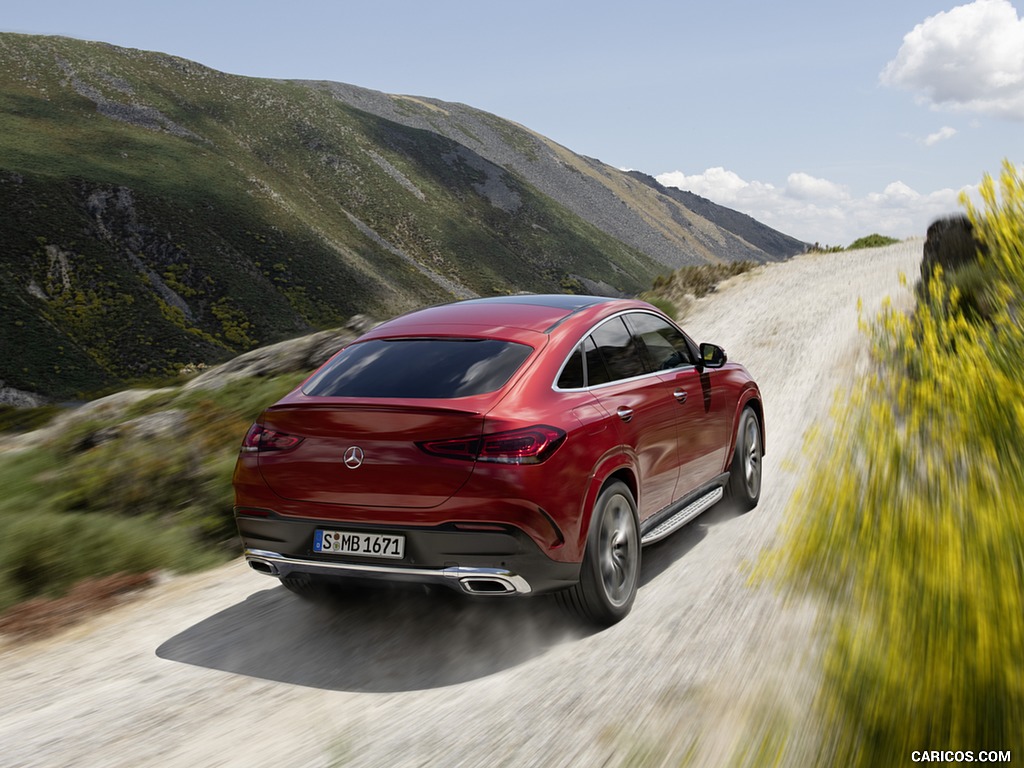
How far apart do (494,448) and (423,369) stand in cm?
69

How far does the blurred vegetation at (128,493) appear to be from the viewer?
5.94 m

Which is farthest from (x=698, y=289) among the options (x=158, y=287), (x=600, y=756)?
(x=158, y=287)

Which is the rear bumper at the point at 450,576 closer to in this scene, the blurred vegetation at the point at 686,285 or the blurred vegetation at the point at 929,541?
the blurred vegetation at the point at 929,541

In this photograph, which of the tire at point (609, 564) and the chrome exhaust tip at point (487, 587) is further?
the tire at point (609, 564)

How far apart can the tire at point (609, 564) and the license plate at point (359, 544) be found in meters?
0.89

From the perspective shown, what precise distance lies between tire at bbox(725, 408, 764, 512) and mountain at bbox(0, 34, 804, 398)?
2795 centimetres

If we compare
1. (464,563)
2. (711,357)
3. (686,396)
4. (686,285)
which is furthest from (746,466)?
(686,285)

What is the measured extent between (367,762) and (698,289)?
65.7 feet

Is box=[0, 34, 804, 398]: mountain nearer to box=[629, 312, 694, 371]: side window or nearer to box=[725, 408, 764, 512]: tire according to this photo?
box=[725, 408, 764, 512]: tire

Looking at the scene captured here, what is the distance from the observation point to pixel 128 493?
7438 mm

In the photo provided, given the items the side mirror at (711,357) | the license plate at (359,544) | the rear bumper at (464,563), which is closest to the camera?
the rear bumper at (464,563)

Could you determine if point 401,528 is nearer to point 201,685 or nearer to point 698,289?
point 201,685

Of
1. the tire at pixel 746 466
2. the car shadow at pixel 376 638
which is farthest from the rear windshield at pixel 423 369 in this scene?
the tire at pixel 746 466

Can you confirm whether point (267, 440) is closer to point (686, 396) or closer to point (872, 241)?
point (686, 396)
